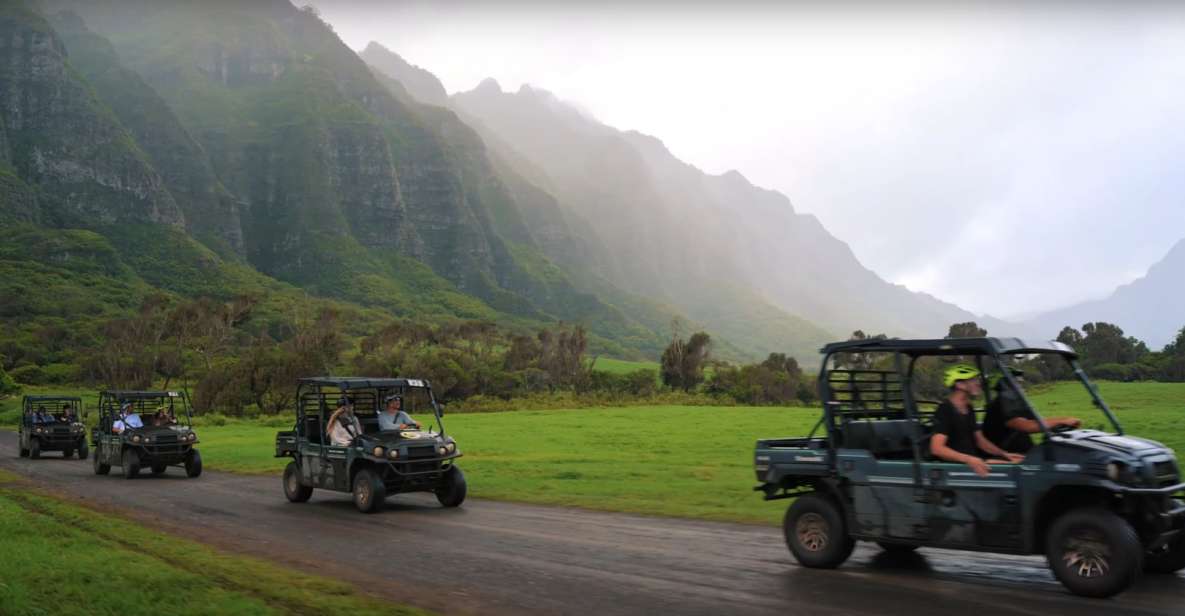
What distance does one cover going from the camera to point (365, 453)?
666 inches

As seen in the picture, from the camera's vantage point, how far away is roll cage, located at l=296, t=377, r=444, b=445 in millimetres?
18234

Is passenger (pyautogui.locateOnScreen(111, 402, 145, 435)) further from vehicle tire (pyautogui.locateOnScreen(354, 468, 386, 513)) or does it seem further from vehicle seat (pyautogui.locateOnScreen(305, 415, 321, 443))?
vehicle tire (pyautogui.locateOnScreen(354, 468, 386, 513))

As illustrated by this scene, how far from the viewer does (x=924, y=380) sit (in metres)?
11.3

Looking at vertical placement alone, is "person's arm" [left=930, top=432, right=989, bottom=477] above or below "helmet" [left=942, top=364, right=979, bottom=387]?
below

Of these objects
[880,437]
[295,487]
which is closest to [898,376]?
[880,437]

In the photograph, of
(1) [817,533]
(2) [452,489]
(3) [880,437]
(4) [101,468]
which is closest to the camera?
(1) [817,533]

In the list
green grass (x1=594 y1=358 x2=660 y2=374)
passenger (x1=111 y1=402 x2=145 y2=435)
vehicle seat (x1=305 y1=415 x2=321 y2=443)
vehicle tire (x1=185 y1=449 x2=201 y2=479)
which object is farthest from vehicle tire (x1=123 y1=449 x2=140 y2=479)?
green grass (x1=594 y1=358 x2=660 y2=374)

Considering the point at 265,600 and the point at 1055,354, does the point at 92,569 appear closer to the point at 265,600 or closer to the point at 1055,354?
the point at 265,600

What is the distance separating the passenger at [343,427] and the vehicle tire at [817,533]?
33.5ft

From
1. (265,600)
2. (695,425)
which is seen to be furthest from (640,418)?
(265,600)

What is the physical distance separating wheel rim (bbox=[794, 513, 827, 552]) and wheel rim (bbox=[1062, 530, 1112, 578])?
275 centimetres

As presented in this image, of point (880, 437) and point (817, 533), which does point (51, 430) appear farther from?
point (880, 437)

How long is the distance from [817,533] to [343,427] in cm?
1103

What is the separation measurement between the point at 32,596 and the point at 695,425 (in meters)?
38.9
